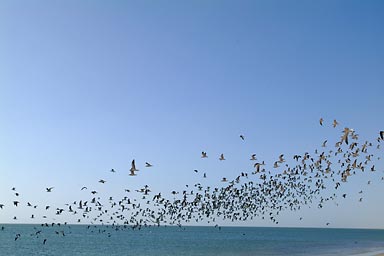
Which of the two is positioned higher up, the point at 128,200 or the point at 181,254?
the point at 128,200

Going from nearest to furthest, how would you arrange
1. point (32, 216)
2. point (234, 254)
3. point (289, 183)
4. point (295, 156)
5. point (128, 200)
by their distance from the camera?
1. point (295, 156)
2. point (289, 183)
3. point (128, 200)
4. point (32, 216)
5. point (234, 254)

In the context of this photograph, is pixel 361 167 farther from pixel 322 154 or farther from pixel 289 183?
pixel 289 183

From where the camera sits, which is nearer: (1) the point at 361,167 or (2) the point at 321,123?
(2) the point at 321,123

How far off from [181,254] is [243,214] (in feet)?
80.1

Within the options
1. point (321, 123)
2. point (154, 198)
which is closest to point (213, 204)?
point (154, 198)

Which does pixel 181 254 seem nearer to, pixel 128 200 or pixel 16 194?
pixel 128 200

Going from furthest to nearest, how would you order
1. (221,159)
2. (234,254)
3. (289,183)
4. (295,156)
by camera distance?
(234,254) → (289,183) → (295,156) → (221,159)

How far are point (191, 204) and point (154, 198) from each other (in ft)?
21.5

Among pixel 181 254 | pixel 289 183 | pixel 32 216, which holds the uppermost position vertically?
pixel 289 183

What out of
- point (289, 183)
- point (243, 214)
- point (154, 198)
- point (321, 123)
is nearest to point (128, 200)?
point (154, 198)

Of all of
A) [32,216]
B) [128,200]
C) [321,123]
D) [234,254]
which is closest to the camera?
[321,123]

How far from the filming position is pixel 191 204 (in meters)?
54.8

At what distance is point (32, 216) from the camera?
2277 inches

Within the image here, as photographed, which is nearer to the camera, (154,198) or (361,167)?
(361,167)
